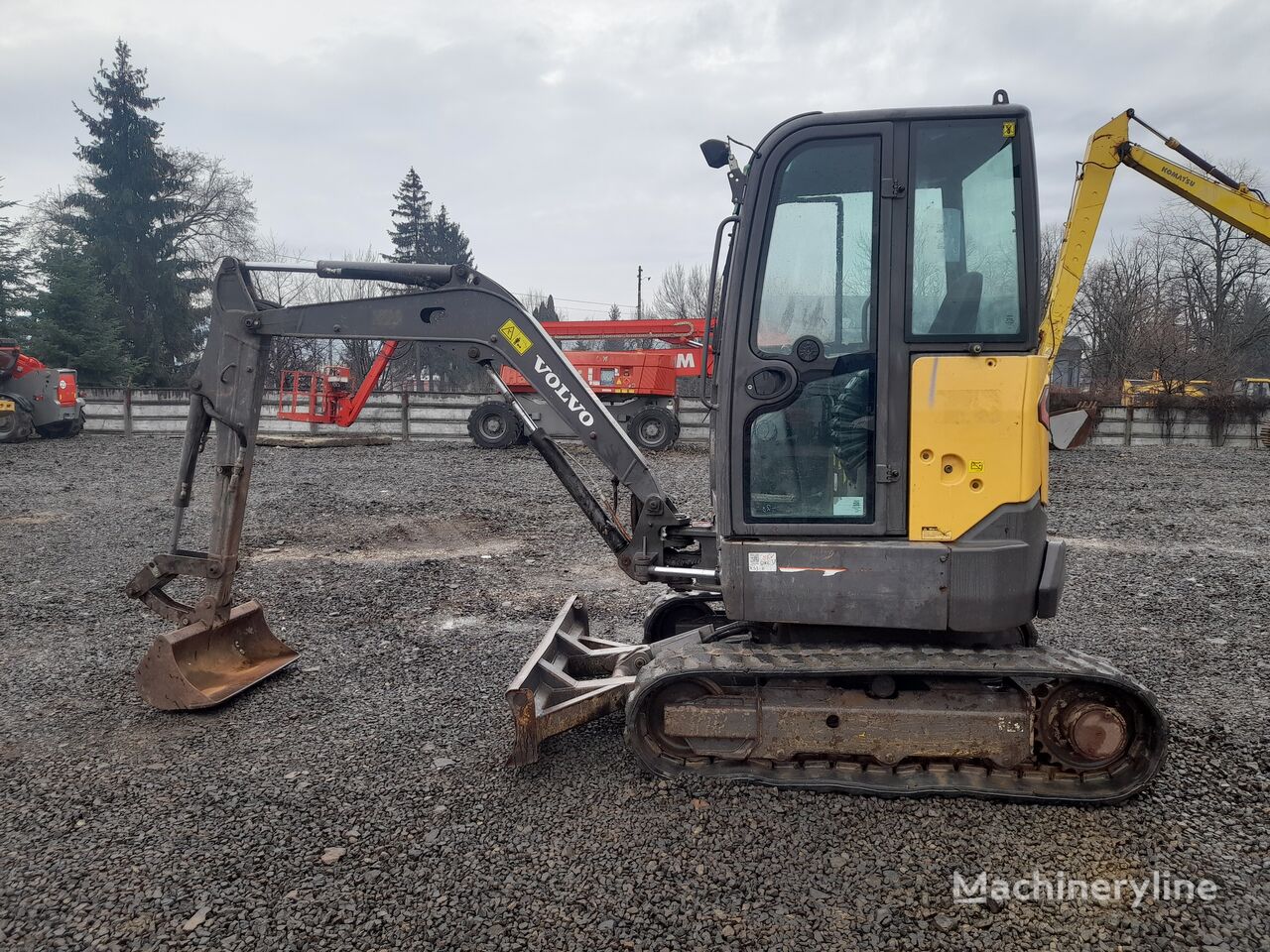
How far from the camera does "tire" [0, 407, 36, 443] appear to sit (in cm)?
1708

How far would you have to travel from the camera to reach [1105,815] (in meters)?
3.23

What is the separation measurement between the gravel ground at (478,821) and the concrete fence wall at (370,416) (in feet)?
42.6

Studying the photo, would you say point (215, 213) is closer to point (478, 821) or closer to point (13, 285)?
point (13, 285)

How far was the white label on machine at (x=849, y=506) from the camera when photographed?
3484 mm

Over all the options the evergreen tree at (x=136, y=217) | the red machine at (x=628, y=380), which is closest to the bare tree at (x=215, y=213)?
the evergreen tree at (x=136, y=217)

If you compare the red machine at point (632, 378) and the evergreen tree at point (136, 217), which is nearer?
the red machine at point (632, 378)

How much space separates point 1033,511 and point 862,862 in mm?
1554

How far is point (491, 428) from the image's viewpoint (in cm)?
1822

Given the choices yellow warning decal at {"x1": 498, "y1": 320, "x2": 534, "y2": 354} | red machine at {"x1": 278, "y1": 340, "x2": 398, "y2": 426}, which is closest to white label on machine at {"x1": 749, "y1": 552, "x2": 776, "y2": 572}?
yellow warning decal at {"x1": 498, "y1": 320, "x2": 534, "y2": 354}

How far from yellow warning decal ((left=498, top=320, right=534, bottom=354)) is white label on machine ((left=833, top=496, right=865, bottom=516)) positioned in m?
1.81

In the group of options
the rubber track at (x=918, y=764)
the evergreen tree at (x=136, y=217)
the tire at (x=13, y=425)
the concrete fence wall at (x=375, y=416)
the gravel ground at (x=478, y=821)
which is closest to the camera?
the gravel ground at (x=478, y=821)

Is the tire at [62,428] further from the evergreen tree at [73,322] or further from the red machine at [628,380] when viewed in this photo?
the evergreen tree at [73,322]

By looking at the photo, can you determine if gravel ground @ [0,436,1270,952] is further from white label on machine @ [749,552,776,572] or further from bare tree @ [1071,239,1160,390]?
bare tree @ [1071,239,1160,390]

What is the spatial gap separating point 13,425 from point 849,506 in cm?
1948
